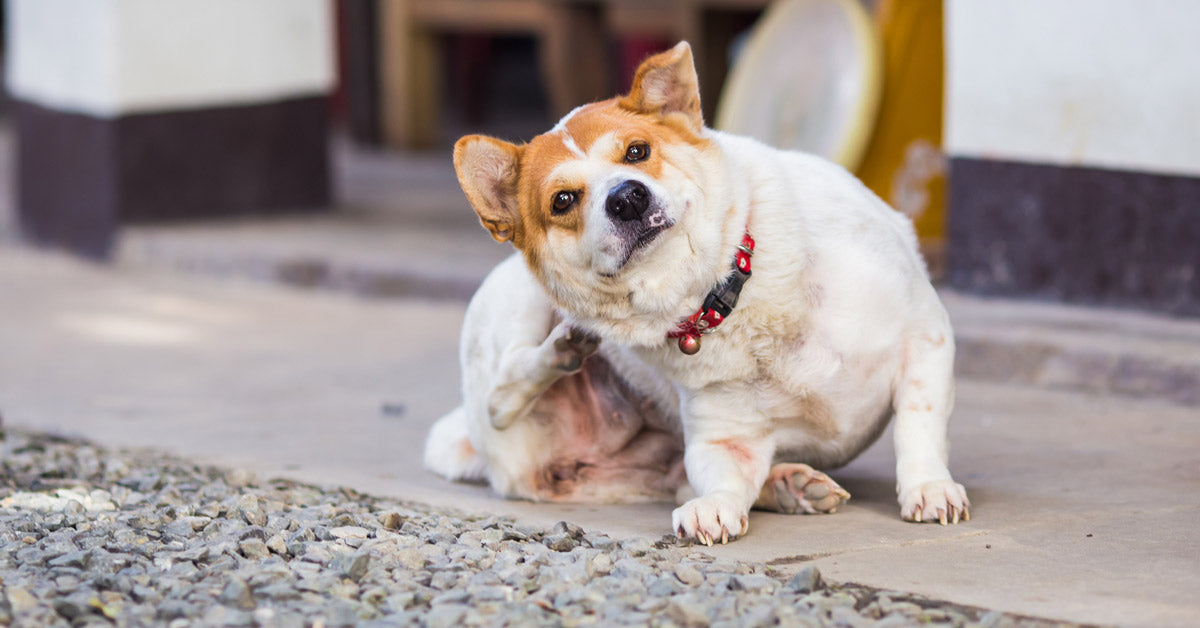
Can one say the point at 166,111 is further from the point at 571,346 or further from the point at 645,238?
the point at 645,238

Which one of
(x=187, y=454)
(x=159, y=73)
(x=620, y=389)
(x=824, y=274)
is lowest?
(x=187, y=454)

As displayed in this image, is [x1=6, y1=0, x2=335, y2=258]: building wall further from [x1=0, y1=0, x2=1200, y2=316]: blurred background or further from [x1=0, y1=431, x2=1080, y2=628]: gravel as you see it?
[x1=0, y1=431, x2=1080, y2=628]: gravel

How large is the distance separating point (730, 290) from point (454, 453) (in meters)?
1.17

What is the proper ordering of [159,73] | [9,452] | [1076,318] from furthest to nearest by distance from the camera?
[159,73] < [1076,318] < [9,452]

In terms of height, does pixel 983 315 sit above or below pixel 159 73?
below

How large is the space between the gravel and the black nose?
66cm

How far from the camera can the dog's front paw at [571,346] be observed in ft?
10.8

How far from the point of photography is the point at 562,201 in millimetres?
3092

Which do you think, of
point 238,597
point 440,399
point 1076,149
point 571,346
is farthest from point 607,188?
point 1076,149

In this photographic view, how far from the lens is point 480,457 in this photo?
12.4 feet

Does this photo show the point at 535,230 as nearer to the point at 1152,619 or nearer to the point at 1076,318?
the point at 1152,619

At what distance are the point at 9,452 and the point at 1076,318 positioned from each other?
10.9 ft

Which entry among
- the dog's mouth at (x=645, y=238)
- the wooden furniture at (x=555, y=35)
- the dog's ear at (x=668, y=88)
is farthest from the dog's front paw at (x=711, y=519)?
the wooden furniture at (x=555, y=35)

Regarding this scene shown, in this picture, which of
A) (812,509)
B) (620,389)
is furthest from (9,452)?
(812,509)
